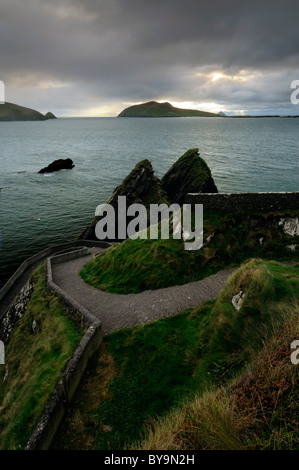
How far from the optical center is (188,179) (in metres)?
51.2

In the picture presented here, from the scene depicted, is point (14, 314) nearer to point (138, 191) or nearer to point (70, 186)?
point (138, 191)

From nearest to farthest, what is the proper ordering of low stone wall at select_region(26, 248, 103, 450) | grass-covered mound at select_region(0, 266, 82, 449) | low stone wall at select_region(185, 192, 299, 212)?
low stone wall at select_region(26, 248, 103, 450) < grass-covered mound at select_region(0, 266, 82, 449) < low stone wall at select_region(185, 192, 299, 212)

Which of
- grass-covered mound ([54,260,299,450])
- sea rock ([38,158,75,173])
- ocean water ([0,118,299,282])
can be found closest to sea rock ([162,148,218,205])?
ocean water ([0,118,299,282])

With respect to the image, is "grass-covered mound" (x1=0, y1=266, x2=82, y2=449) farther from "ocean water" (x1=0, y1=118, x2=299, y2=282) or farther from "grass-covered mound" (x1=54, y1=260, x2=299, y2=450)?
"ocean water" (x1=0, y1=118, x2=299, y2=282)

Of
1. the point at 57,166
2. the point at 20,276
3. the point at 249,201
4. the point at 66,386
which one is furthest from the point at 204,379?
the point at 57,166

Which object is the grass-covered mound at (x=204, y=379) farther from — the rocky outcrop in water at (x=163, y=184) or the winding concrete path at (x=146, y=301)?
the rocky outcrop in water at (x=163, y=184)

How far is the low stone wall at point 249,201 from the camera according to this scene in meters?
18.9

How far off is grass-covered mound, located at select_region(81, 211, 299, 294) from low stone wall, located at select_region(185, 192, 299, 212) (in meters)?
0.61

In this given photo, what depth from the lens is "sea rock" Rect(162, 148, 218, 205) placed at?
4959 centimetres

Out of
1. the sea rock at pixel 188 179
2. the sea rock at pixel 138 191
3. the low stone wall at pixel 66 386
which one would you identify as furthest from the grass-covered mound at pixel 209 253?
the sea rock at pixel 188 179

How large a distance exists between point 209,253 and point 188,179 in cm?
3586

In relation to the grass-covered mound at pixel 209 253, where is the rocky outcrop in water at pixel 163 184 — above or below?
above

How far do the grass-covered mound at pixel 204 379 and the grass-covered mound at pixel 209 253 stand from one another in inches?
183

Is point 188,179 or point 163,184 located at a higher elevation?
point 188,179
